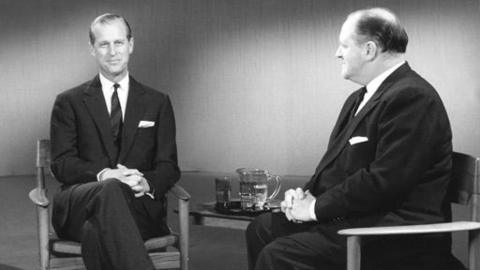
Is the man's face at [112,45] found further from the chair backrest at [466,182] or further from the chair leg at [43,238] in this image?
the chair backrest at [466,182]

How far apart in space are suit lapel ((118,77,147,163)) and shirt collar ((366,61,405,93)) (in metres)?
1.11

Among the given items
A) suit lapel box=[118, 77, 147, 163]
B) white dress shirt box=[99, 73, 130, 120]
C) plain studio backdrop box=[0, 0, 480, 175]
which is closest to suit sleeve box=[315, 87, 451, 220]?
suit lapel box=[118, 77, 147, 163]

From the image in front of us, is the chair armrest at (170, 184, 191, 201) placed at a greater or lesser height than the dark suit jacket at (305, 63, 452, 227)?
lesser

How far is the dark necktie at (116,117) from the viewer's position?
134 inches

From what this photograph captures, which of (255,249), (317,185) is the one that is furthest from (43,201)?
(317,185)

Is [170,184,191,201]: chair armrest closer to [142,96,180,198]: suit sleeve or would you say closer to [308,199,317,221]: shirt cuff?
[142,96,180,198]: suit sleeve

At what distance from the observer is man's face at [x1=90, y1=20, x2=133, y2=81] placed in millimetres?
3379

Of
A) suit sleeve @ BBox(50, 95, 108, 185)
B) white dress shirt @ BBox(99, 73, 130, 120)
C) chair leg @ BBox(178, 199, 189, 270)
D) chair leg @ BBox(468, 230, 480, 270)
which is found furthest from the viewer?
white dress shirt @ BBox(99, 73, 130, 120)

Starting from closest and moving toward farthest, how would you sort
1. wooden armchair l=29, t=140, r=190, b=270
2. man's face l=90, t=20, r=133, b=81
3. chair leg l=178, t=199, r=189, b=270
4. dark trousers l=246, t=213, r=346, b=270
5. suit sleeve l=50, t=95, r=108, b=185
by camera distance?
dark trousers l=246, t=213, r=346, b=270
wooden armchair l=29, t=140, r=190, b=270
chair leg l=178, t=199, r=189, b=270
suit sleeve l=50, t=95, r=108, b=185
man's face l=90, t=20, r=133, b=81

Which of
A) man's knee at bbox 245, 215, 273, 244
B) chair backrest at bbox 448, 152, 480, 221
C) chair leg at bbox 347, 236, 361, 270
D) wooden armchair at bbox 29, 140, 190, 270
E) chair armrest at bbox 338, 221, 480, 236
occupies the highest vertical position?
chair backrest at bbox 448, 152, 480, 221

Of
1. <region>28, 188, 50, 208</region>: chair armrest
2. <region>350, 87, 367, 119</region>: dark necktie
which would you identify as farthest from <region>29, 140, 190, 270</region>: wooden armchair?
<region>350, 87, 367, 119</region>: dark necktie

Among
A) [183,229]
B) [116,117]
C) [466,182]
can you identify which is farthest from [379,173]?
[116,117]

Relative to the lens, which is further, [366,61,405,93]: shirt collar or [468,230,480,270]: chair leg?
[366,61,405,93]: shirt collar

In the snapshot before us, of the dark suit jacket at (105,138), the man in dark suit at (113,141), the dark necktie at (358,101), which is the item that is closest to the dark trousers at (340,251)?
the dark necktie at (358,101)
